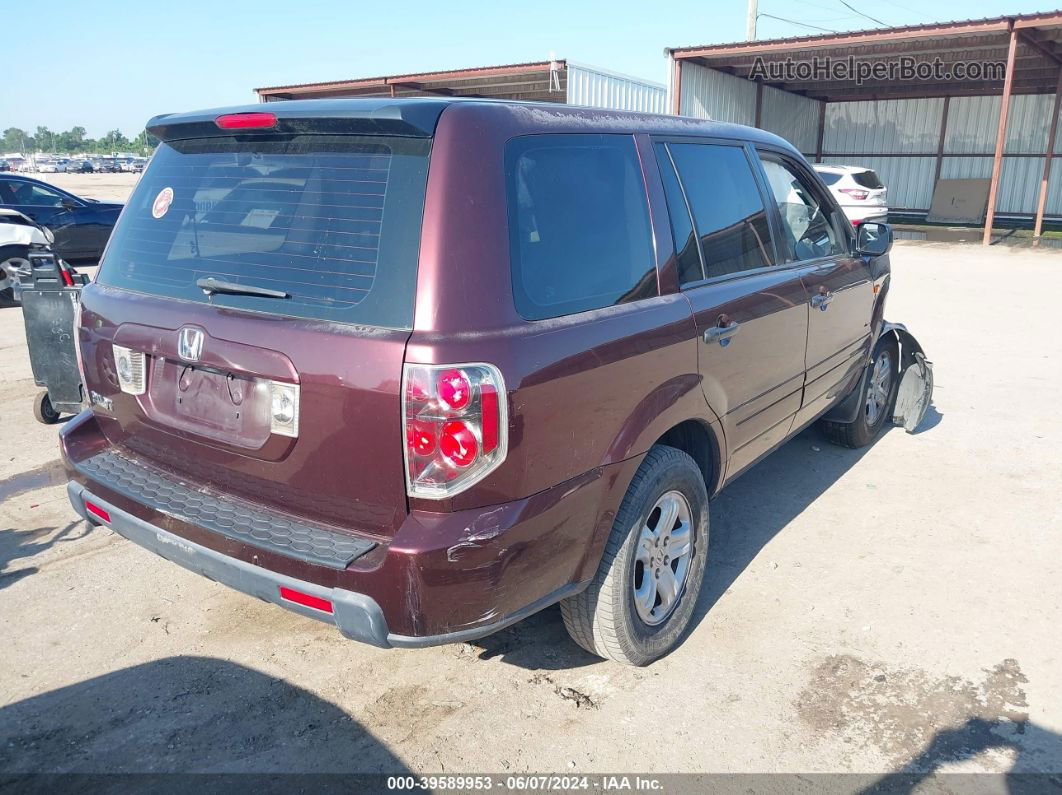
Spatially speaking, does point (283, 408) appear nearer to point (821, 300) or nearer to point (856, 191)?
point (821, 300)

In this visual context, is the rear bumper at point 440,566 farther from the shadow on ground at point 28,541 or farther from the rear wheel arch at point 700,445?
the shadow on ground at point 28,541

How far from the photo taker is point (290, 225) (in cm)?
254

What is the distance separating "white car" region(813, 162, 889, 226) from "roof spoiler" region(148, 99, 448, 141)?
1845 cm

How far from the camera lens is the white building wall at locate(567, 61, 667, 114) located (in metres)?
17.4

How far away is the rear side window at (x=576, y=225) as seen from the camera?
2.47m

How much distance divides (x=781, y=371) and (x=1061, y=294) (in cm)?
1067

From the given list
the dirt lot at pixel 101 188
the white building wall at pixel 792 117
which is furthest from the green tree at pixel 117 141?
the white building wall at pixel 792 117


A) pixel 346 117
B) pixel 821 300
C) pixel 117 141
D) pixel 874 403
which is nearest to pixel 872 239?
pixel 821 300

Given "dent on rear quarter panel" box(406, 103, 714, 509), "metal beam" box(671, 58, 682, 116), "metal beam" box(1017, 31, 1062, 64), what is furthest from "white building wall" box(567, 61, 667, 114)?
"dent on rear quarter panel" box(406, 103, 714, 509)

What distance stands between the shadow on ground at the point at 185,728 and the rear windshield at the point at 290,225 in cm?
141

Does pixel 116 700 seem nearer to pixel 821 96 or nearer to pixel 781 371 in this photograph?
pixel 781 371

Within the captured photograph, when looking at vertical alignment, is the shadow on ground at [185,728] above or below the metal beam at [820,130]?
below

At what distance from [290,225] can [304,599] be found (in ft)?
3.72

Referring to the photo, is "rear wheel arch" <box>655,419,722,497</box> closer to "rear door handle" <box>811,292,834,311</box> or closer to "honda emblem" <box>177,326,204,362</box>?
"rear door handle" <box>811,292,834,311</box>
